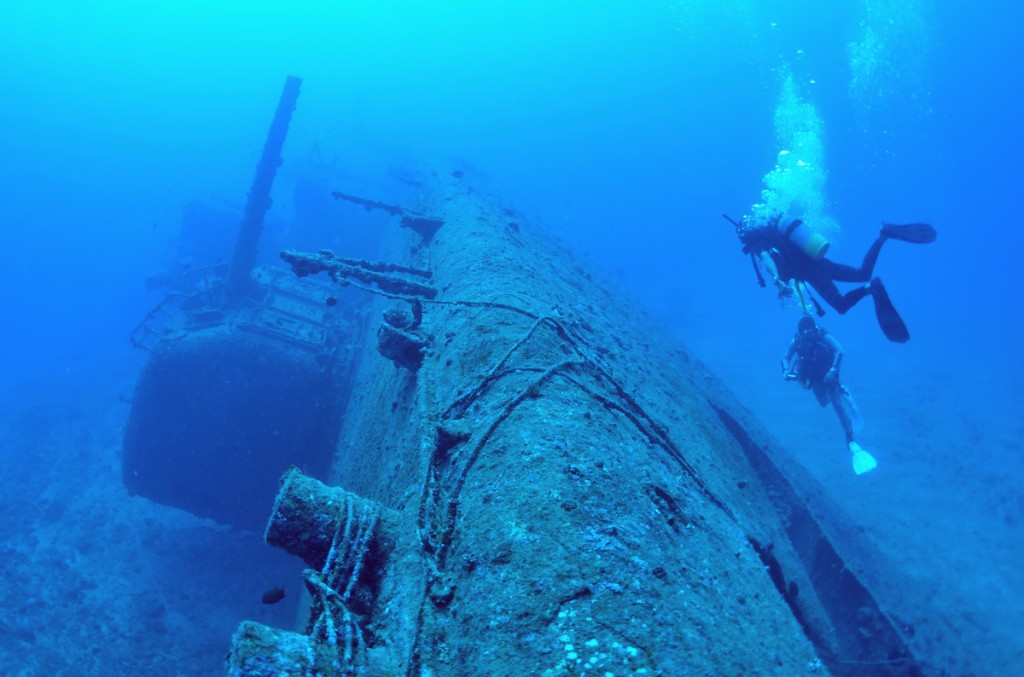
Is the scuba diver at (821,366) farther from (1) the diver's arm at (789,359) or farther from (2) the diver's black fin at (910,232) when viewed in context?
(2) the diver's black fin at (910,232)

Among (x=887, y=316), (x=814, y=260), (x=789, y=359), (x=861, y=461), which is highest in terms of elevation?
(x=814, y=260)

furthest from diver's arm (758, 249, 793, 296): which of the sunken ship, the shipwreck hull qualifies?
the shipwreck hull

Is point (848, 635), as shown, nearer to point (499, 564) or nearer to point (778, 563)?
point (778, 563)

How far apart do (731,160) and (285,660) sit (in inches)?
4034

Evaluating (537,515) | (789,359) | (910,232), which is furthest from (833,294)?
(537,515)

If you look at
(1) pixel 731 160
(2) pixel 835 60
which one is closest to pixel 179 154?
(1) pixel 731 160

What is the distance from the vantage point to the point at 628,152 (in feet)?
275

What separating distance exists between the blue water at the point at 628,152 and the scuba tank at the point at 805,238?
4.98m

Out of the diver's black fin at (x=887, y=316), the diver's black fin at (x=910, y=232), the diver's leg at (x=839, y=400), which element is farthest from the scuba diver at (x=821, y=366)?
the diver's black fin at (x=910, y=232)

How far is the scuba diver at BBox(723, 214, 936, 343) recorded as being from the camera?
20.3 feet

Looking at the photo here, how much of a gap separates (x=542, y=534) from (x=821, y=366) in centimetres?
713

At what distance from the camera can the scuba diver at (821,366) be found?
24.5 ft

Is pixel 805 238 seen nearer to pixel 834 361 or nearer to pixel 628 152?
pixel 834 361

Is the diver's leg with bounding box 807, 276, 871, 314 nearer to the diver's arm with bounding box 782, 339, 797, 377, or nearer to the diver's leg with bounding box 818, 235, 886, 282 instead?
the diver's leg with bounding box 818, 235, 886, 282
